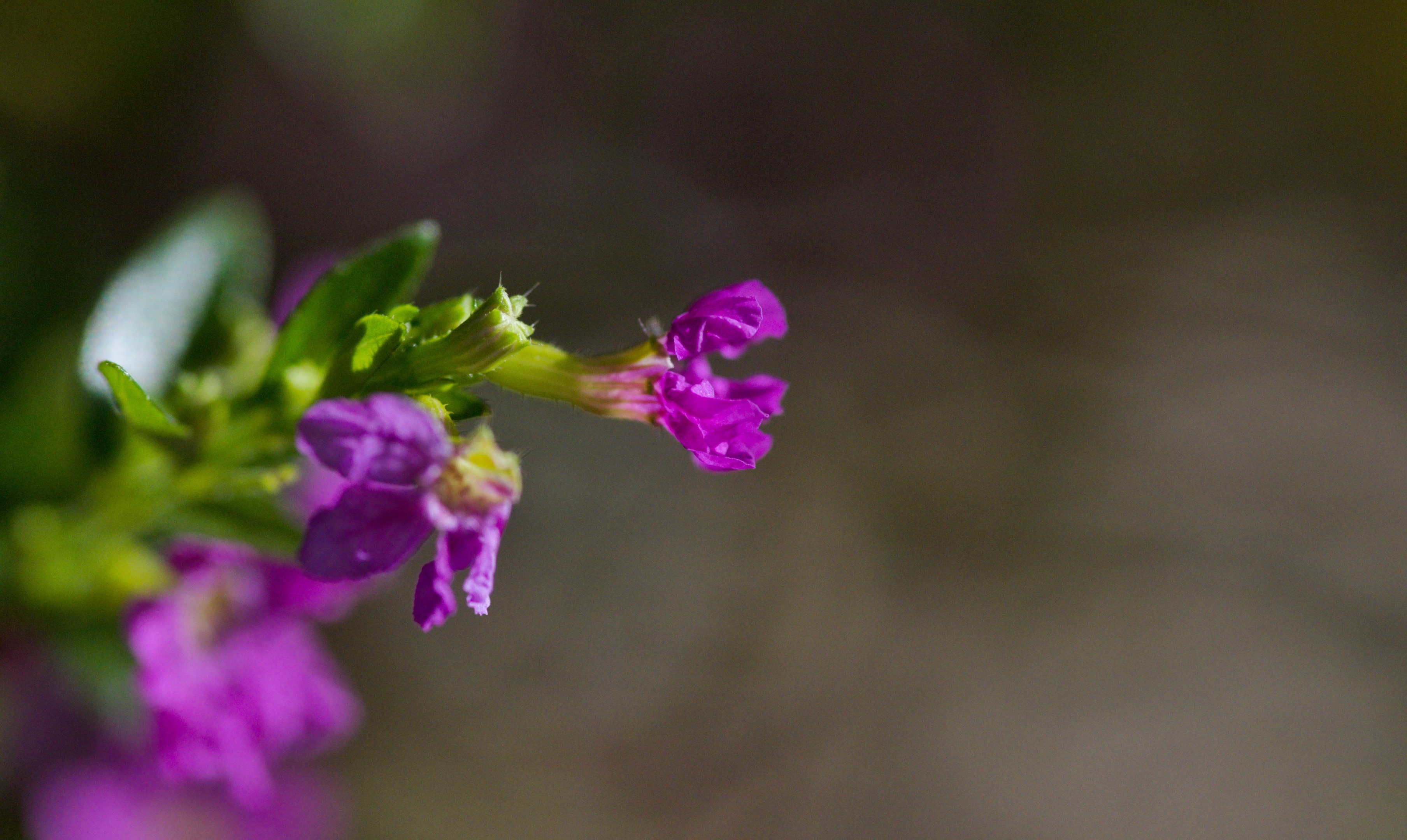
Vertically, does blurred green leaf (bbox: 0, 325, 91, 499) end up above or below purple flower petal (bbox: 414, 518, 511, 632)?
below

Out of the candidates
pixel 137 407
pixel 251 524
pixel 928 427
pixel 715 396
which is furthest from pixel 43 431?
pixel 928 427

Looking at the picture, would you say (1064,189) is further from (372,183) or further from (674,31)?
(372,183)

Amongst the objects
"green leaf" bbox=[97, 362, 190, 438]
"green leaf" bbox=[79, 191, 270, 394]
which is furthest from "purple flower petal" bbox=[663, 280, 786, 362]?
"green leaf" bbox=[79, 191, 270, 394]

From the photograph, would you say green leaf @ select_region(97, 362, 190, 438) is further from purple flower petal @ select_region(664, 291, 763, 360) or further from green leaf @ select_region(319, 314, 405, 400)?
purple flower petal @ select_region(664, 291, 763, 360)

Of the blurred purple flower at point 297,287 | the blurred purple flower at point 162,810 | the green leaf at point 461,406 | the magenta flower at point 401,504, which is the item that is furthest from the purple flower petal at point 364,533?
the blurred purple flower at point 162,810

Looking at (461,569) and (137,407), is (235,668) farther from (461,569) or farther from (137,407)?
(461,569)
